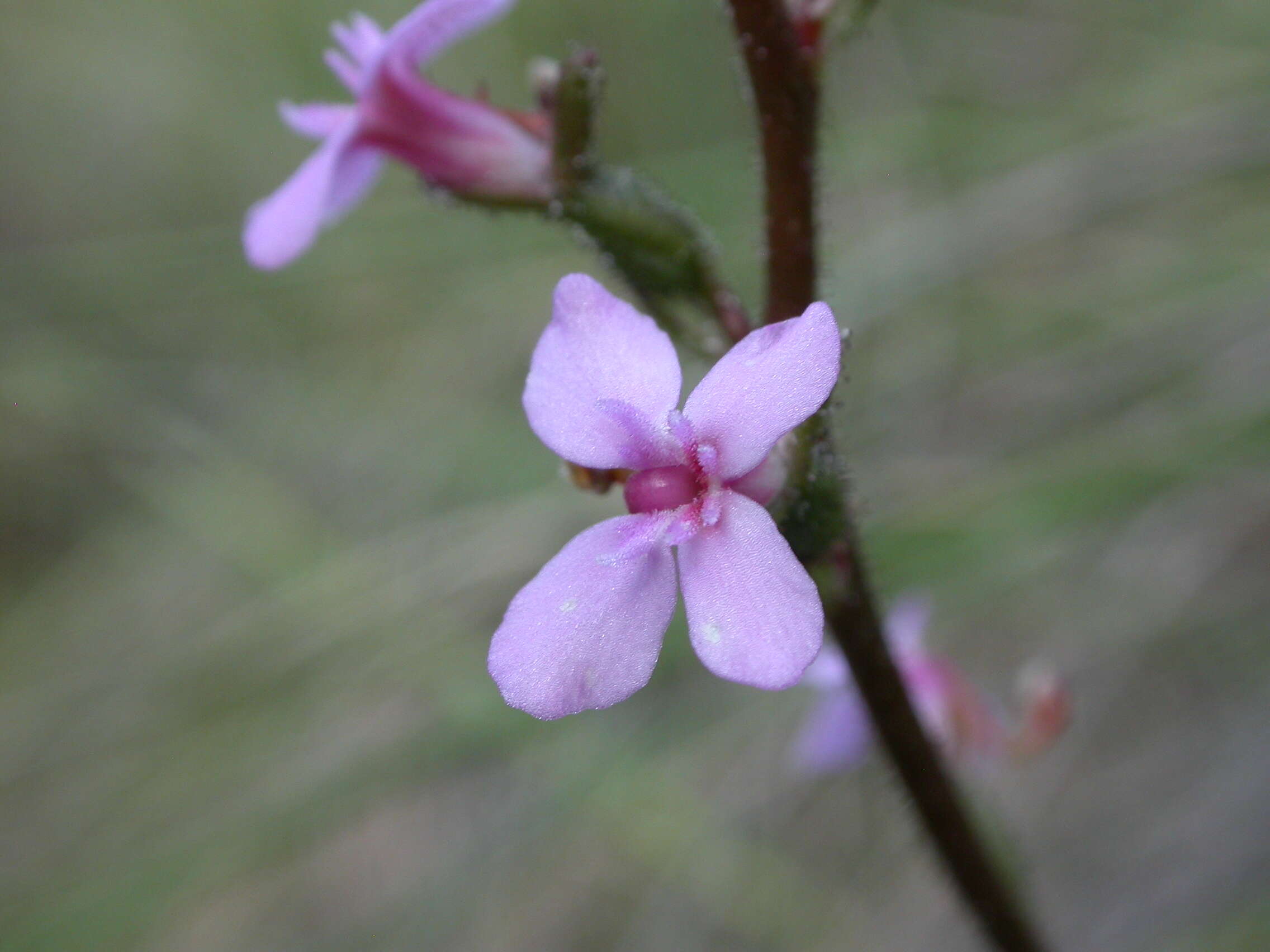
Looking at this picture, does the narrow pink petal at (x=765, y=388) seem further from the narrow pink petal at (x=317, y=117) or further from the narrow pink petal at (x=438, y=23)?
the narrow pink petal at (x=317, y=117)

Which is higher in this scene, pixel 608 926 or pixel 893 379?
pixel 893 379

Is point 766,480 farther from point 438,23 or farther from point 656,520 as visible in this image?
point 438,23

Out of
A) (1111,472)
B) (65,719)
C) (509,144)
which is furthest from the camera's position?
(65,719)

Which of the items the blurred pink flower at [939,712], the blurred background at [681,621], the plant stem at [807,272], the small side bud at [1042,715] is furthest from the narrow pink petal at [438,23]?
the blurred background at [681,621]

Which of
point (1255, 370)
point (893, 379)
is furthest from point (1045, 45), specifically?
point (1255, 370)

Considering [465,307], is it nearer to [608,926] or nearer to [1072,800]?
[608,926]

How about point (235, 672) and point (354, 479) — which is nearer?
point (235, 672)

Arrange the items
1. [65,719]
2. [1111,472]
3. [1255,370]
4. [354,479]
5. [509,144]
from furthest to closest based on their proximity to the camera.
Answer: [354,479] < [65,719] < [1255,370] < [1111,472] < [509,144]

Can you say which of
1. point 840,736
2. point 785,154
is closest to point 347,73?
point 785,154
